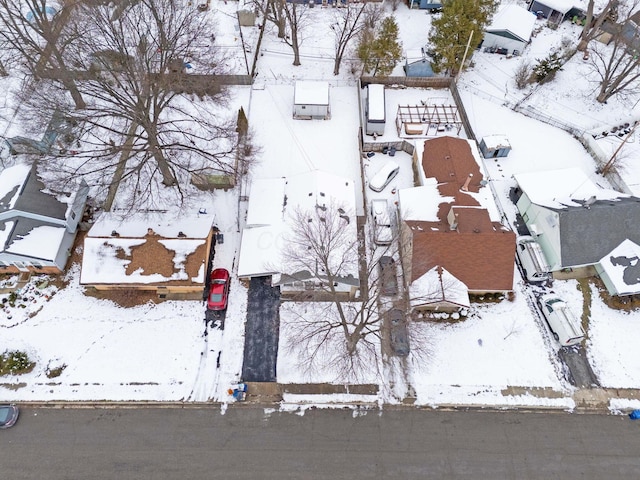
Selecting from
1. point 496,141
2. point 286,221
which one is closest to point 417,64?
point 496,141

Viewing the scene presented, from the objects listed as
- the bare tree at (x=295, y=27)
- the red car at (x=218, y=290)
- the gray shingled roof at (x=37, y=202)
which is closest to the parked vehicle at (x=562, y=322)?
the red car at (x=218, y=290)

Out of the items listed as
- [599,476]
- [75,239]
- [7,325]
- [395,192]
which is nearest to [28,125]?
[75,239]

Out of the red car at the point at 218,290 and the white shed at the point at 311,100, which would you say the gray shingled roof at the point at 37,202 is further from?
the white shed at the point at 311,100

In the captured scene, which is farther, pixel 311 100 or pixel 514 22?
pixel 514 22

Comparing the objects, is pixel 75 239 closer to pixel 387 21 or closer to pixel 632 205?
pixel 387 21

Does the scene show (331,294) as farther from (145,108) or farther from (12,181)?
(12,181)

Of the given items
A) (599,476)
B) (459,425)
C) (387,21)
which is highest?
(387,21)

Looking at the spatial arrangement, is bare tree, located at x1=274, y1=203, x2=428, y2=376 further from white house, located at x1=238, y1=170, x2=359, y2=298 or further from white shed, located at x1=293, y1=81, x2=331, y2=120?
white shed, located at x1=293, y1=81, x2=331, y2=120
